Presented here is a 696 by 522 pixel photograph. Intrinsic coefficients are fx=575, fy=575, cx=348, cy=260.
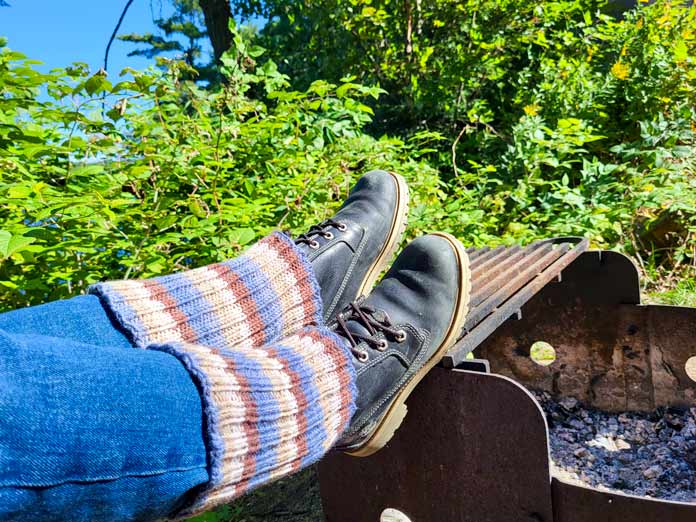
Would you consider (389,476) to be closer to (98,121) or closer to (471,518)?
(471,518)

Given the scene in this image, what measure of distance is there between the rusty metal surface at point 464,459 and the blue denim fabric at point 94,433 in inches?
22.7

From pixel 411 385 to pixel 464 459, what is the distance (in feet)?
0.61

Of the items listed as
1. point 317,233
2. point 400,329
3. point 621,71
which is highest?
point 621,71

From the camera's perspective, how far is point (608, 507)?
1010 mm

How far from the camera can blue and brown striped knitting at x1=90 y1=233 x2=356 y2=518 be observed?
2.80ft

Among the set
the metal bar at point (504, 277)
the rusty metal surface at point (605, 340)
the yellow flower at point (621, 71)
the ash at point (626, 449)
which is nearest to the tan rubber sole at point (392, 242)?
the metal bar at point (504, 277)

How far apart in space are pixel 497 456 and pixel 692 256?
8.45ft

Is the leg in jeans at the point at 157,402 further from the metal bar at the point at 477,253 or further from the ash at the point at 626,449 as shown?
the ash at the point at 626,449

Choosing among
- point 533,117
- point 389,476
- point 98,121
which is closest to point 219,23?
point 533,117

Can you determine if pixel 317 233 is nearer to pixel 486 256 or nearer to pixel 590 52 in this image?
pixel 486 256

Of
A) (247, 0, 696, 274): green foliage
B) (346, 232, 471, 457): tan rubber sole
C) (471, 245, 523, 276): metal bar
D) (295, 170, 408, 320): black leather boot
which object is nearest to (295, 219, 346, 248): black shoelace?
(295, 170, 408, 320): black leather boot

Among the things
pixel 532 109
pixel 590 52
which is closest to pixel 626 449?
pixel 532 109

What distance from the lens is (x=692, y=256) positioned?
3137 millimetres

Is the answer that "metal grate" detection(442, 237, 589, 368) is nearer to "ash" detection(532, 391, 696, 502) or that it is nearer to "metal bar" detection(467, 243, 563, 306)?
"metal bar" detection(467, 243, 563, 306)
